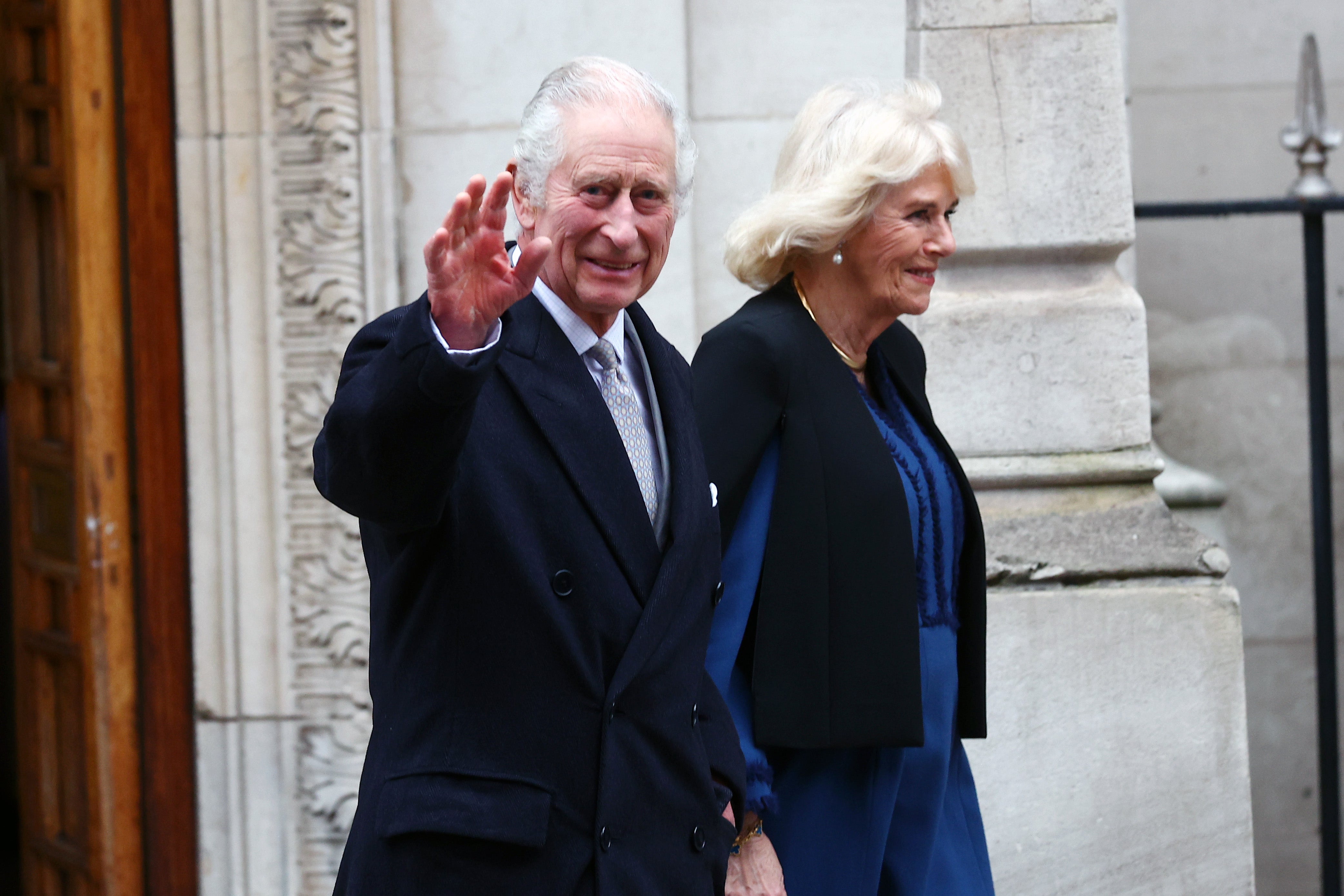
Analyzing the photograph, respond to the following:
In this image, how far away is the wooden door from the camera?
12.7ft

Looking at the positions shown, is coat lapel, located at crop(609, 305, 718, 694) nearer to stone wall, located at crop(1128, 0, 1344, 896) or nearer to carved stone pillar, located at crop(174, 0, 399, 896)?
carved stone pillar, located at crop(174, 0, 399, 896)

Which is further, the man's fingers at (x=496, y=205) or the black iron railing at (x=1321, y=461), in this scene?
the black iron railing at (x=1321, y=461)

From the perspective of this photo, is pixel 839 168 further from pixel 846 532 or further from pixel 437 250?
pixel 437 250

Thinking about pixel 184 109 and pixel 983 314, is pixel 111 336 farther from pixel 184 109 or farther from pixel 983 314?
pixel 983 314

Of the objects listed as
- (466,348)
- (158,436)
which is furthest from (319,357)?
(466,348)

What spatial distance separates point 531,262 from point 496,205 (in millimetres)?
64

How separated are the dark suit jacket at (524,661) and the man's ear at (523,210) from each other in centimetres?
14

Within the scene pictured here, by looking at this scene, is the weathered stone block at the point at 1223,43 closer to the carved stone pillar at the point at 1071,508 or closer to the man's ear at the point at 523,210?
the carved stone pillar at the point at 1071,508

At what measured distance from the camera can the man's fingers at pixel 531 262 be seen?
145 cm

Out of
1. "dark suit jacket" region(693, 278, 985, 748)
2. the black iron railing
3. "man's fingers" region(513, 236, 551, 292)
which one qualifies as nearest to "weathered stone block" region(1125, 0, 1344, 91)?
the black iron railing

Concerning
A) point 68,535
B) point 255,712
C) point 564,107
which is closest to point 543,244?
point 564,107

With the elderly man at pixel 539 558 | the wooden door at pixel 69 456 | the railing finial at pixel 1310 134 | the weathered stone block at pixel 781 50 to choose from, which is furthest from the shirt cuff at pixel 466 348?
the railing finial at pixel 1310 134

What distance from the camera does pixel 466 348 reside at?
1.48m

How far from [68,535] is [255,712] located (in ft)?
2.50
